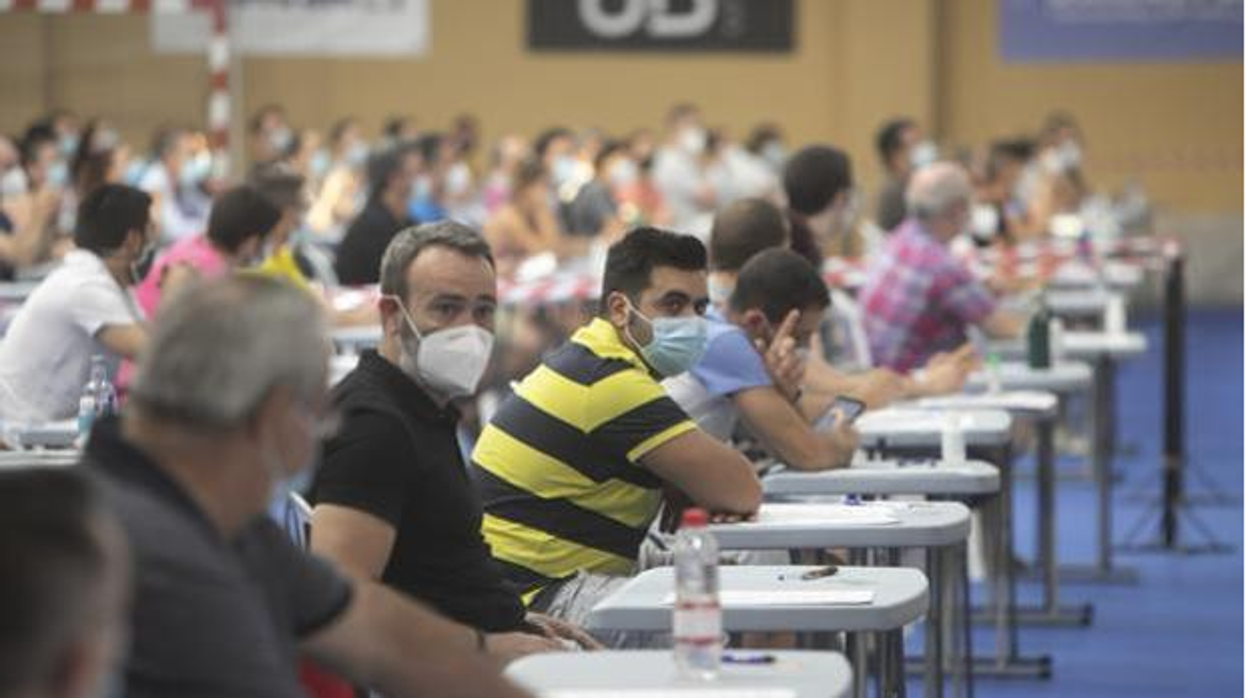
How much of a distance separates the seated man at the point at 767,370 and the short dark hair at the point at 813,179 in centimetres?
259

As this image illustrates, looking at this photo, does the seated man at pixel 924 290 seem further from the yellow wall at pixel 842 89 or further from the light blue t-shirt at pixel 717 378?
the yellow wall at pixel 842 89

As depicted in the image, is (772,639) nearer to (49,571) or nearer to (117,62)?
(49,571)

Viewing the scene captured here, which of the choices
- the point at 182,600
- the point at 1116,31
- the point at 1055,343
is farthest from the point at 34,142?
the point at 182,600

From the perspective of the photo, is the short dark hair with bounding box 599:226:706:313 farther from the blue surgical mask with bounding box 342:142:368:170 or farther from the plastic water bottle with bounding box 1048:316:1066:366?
the blue surgical mask with bounding box 342:142:368:170

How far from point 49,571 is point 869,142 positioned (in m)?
24.5

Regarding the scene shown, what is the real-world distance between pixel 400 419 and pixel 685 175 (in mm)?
19397

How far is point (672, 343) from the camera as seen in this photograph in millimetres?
6285

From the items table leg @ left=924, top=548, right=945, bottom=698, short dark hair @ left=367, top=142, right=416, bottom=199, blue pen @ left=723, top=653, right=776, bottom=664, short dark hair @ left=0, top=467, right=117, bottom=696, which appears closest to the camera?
short dark hair @ left=0, top=467, right=117, bottom=696

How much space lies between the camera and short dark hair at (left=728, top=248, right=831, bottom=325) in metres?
7.06

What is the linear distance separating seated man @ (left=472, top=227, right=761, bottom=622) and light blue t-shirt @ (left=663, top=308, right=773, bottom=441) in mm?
792

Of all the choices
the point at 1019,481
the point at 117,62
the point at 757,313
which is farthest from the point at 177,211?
the point at 757,313

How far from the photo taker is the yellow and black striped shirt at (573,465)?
19.2 ft

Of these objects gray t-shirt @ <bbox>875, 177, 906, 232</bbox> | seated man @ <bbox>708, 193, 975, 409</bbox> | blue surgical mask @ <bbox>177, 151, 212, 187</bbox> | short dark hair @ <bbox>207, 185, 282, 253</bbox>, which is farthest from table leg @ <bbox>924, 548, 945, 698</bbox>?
blue surgical mask @ <bbox>177, 151, 212, 187</bbox>

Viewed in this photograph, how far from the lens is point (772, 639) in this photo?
22.5 ft
